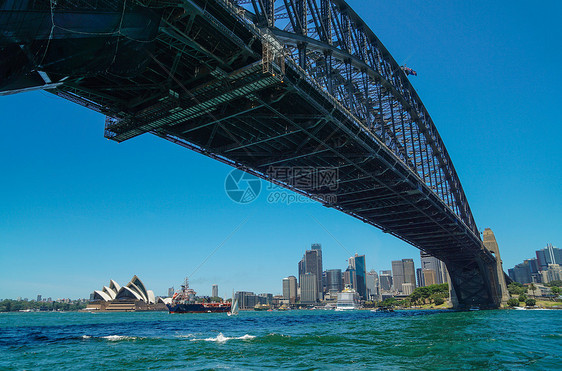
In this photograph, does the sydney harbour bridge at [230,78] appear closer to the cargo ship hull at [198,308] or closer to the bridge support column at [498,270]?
the bridge support column at [498,270]

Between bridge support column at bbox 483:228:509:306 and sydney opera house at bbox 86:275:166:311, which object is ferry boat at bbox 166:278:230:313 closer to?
sydney opera house at bbox 86:275:166:311

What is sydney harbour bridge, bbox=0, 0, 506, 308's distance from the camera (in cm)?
1454

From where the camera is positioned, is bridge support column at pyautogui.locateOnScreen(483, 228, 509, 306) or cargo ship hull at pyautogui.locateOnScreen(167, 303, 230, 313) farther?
cargo ship hull at pyautogui.locateOnScreen(167, 303, 230, 313)

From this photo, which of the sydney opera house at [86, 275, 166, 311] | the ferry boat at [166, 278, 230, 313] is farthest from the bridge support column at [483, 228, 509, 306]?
the sydney opera house at [86, 275, 166, 311]

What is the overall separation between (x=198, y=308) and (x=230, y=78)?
12112cm

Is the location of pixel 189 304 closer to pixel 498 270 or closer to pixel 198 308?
pixel 198 308

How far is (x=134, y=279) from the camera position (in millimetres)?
147875

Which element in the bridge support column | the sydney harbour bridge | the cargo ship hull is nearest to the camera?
the sydney harbour bridge

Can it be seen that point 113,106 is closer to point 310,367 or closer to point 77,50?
point 77,50

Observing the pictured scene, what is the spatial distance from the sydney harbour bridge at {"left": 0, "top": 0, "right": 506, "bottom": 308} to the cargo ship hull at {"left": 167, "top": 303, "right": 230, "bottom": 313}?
90.9 meters

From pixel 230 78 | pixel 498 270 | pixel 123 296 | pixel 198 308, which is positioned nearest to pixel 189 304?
pixel 198 308

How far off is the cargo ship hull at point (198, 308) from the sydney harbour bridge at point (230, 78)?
298 feet

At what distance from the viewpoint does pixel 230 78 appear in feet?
71.8

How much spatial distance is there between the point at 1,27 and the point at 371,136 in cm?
2778
